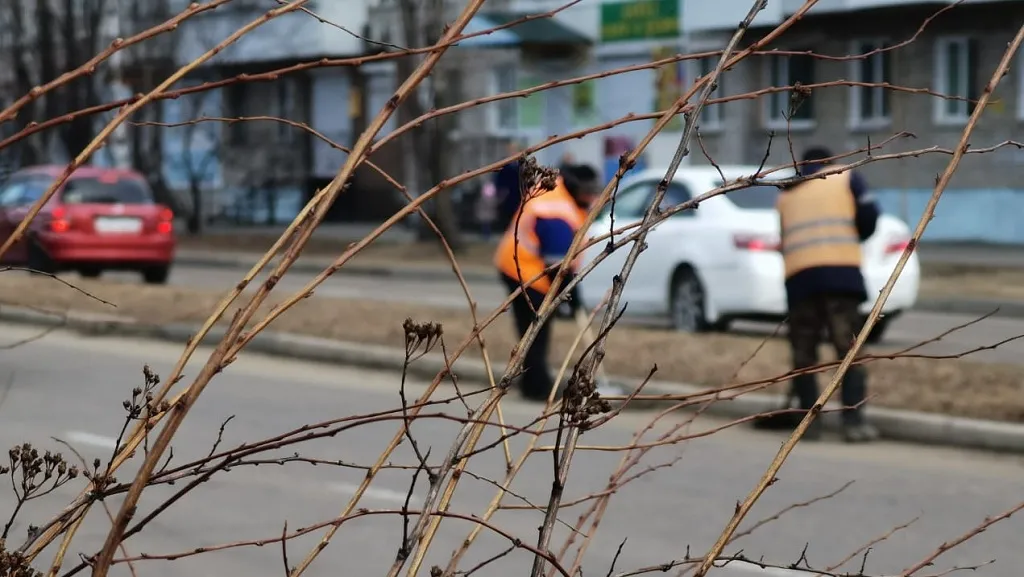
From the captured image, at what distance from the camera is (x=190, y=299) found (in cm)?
1719

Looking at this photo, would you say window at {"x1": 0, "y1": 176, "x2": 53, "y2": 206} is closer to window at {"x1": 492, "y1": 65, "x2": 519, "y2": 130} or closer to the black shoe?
the black shoe

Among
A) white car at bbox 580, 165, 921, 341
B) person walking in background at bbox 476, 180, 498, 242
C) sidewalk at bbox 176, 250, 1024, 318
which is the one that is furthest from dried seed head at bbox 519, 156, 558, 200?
person walking in background at bbox 476, 180, 498, 242

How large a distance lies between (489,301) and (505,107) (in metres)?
19.9

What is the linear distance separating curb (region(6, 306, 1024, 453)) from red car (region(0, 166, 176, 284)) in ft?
22.2

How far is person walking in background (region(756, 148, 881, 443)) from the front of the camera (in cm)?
936

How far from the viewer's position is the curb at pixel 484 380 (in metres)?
9.08

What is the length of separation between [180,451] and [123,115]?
7.13 m

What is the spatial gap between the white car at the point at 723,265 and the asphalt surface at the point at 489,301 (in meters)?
0.68

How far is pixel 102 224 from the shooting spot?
2228cm

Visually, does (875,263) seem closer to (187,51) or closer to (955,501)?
(955,501)

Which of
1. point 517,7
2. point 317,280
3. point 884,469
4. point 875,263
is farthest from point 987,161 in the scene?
point 317,280

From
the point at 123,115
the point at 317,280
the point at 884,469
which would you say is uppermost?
the point at 123,115

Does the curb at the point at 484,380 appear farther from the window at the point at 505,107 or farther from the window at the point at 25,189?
the window at the point at 505,107

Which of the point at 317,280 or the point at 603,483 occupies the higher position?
the point at 317,280
